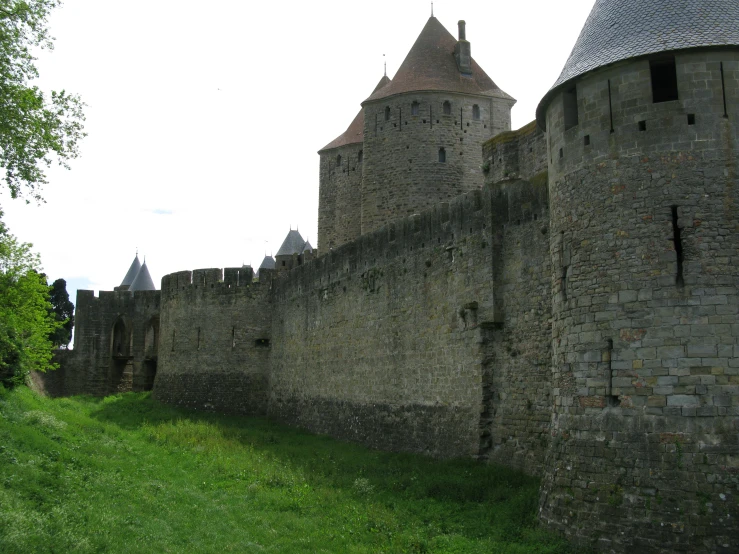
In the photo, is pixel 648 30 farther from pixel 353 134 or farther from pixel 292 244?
pixel 292 244

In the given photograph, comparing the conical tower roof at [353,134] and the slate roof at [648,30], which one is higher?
the conical tower roof at [353,134]

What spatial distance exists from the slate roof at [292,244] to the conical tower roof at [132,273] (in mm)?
14992

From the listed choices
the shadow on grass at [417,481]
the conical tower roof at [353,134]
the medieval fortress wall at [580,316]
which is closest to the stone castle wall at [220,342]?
the medieval fortress wall at [580,316]

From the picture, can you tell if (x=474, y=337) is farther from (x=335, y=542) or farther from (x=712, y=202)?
(x=712, y=202)

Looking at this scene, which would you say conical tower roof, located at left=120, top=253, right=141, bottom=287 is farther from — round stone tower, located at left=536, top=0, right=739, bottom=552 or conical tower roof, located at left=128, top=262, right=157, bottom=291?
round stone tower, located at left=536, top=0, right=739, bottom=552

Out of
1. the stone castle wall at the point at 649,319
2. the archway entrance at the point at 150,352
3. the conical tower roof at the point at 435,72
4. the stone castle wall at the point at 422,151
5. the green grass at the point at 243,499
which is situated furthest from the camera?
the archway entrance at the point at 150,352

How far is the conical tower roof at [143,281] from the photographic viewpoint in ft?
192

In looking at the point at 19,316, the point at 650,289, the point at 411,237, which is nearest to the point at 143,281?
the point at 19,316

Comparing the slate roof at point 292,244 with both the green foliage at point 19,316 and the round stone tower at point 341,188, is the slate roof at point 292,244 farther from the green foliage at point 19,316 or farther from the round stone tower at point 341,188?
the green foliage at point 19,316

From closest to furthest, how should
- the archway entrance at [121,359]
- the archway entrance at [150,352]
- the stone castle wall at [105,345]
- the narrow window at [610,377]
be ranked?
the narrow window at [610,377] → the archway entrance at [150,352] → the stone castle wall at [105,345] → the archway entrance at [121,359]

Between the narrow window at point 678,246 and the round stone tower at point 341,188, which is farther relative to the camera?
the round stone tower at point 341,188

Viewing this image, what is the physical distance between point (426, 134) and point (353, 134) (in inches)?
295

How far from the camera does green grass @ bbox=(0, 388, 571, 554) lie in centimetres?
1124

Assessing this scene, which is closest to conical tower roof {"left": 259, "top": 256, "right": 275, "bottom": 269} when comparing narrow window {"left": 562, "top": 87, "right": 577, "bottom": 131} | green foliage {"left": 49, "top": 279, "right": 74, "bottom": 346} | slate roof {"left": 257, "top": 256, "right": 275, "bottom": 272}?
slate roof {"left": 257, "top": 256, "right": 275, "bottom": 272}
